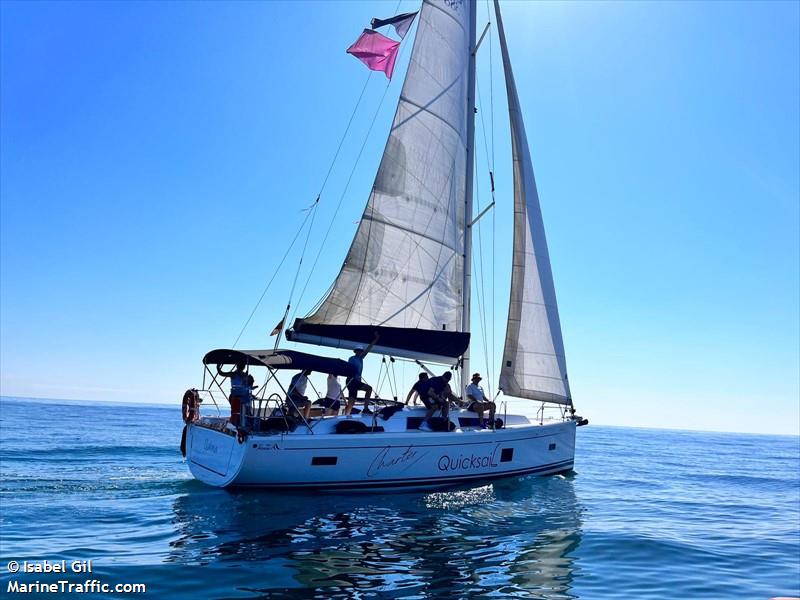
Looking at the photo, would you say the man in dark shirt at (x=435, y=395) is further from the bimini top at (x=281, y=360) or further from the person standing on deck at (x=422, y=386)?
the bimini top at (x=281, y=360)

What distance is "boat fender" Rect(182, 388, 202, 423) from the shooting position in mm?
14953

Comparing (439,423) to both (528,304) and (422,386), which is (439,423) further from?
(528,304)

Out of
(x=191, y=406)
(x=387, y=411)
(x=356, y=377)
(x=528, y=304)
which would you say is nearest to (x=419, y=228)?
(x=528, y=304)

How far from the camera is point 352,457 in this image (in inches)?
535

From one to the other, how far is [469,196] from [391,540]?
11.8m

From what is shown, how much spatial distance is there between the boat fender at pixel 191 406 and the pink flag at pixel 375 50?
36.9 feet

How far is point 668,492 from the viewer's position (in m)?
20.2

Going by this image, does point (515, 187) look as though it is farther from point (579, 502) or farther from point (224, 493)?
point (224, 493)

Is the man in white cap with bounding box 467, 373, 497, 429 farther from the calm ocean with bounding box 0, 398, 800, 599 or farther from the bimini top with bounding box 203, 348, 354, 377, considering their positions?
the bimini top with bounding box 203, 348, 354, 377

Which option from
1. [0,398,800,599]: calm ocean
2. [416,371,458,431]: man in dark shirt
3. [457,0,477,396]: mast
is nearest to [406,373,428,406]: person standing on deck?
[416,371,458,431]: man in dark shirt

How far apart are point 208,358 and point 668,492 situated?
16.1 m

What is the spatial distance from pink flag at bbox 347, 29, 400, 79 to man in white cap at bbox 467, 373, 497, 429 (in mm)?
10087

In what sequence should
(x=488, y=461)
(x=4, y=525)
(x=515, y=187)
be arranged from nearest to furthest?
1. (x=4, y=525)
2. (x=488, y=461)
3. (x=515, y=187)

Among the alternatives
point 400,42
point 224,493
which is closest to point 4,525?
point 224,493
